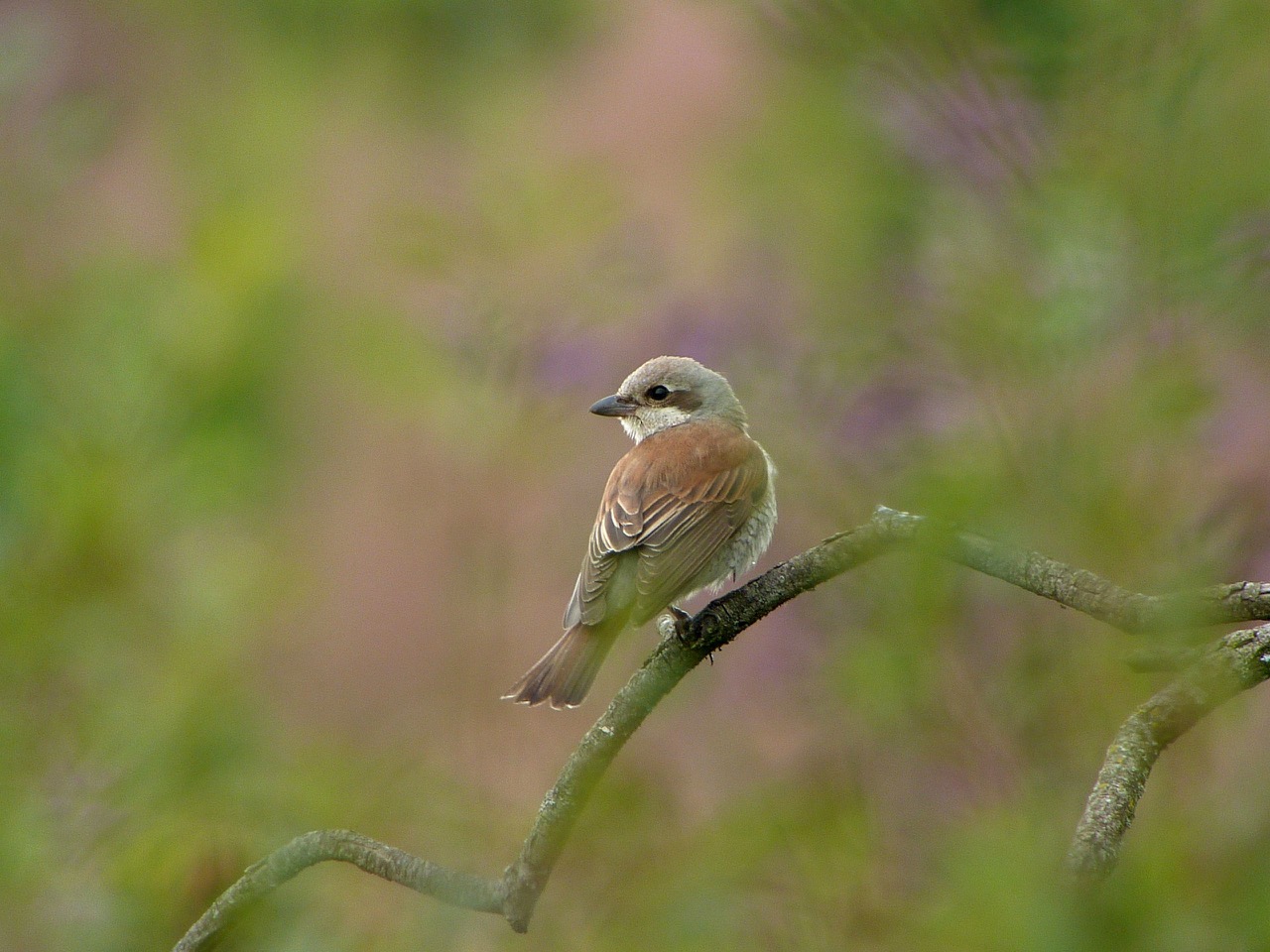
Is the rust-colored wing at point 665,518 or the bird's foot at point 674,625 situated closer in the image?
the bird's foot at point 674,625

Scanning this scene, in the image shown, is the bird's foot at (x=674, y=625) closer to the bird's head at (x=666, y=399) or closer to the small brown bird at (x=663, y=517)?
the small brown bird at (x=663, y=517)

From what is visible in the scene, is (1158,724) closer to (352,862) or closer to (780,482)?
(352,862)

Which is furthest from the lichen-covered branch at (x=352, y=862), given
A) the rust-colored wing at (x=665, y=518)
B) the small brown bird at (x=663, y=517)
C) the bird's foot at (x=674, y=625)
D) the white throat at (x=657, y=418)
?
the white throat at (x=657, y=418)

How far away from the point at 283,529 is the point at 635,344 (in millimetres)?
1898

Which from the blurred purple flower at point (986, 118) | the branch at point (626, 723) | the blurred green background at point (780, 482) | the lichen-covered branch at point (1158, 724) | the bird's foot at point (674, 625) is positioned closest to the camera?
the lichen-covered branch at point (1158, 724)

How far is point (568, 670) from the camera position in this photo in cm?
260

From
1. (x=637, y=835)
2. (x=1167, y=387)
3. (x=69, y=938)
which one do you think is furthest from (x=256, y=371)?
(x=1167, y=387)

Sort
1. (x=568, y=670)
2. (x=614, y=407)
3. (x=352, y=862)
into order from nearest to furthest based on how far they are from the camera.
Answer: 1. (x=352, y=862)
2. (x=568, y=670)
3. (x=614, y=407)

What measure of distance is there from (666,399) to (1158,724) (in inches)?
90.7

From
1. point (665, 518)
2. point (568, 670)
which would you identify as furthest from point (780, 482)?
point (568, 670)

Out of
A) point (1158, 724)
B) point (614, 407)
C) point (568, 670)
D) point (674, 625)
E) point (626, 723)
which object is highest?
point (614, 407)

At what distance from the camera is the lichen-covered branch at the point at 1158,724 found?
3.54ft

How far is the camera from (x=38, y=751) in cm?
272

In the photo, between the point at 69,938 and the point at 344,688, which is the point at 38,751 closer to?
the point at 69,938
